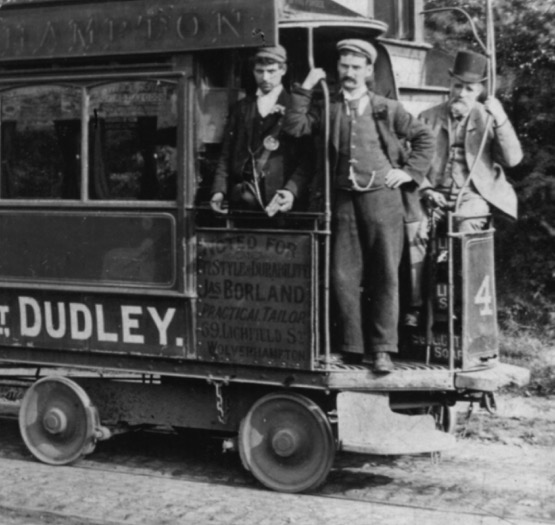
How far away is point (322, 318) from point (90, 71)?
2.23m

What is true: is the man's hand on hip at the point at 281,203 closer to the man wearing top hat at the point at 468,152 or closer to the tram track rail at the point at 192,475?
the man wearing top hat at the point at 468,152

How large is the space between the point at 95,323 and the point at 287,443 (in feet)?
4.99

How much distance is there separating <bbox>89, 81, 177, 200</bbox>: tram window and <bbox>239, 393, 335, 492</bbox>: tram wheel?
1.49 metres

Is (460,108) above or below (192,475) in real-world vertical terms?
above

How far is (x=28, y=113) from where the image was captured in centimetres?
756

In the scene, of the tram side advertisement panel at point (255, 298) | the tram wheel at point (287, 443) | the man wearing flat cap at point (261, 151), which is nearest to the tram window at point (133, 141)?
the man wearing flat cap at point (261, 151)

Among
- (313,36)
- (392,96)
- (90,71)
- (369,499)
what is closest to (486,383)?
Result: (369,499)

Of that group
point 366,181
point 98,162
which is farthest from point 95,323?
point 366,181

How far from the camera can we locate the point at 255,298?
22.4ft

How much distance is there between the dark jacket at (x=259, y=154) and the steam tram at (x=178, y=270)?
188 mm

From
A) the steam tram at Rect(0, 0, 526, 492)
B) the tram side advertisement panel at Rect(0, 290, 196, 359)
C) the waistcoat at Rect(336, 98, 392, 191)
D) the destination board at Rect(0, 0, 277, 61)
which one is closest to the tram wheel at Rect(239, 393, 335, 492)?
the steam tram at Rect(0, 0, 526, 492)

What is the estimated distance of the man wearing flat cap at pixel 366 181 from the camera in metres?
6.70

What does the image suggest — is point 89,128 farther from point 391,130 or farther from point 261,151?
point 391,130

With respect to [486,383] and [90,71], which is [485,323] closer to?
[486,383]
